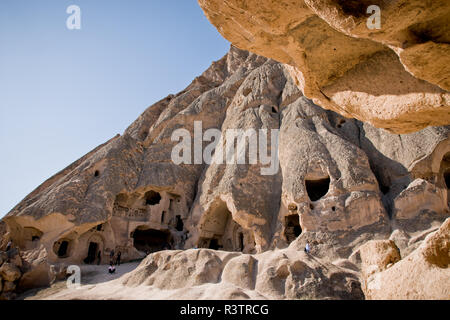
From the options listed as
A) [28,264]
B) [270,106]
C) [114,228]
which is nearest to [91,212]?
[114,228]

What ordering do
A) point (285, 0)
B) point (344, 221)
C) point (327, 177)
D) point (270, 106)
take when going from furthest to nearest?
point (270, 106) → point (327, 177) → point (344, 221) → point (285, 0)

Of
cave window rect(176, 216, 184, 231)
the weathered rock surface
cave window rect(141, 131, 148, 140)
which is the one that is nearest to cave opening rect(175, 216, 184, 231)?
cave window rect(176, 216, 184, 231)

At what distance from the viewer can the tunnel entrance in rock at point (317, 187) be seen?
48.0 feet

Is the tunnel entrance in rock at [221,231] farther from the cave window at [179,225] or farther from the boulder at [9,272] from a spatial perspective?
the boulder at [9,272]

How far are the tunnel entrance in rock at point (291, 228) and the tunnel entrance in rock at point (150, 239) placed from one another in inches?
334

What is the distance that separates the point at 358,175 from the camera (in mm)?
12500

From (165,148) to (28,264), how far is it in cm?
1112

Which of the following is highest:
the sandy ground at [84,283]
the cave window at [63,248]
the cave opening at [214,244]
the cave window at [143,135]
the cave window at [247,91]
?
the cave window at [247,91]

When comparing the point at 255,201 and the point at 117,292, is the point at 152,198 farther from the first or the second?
the point at 117,292

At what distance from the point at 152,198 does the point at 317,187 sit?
11751 mm

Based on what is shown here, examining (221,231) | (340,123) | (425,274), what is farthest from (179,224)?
(425,274)

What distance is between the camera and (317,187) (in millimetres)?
15125

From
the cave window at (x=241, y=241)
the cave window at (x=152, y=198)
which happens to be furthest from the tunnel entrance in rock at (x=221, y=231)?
the cave window at (x=152, y=198)
